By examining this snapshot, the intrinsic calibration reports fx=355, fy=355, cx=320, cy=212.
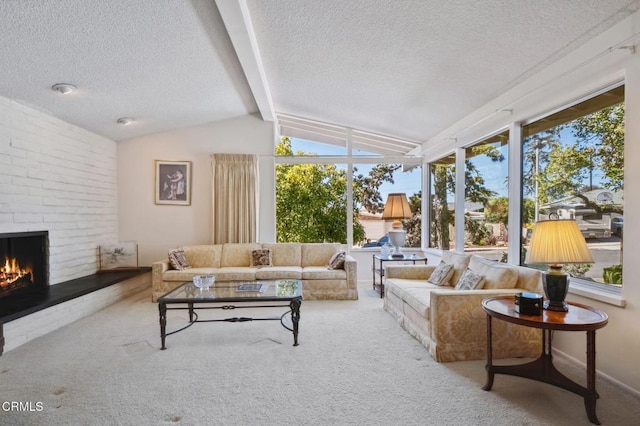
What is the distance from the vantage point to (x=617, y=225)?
2604 millimetres

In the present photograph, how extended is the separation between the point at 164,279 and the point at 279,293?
2164 mm

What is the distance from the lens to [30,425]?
6.56 feet

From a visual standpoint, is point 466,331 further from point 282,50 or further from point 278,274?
point 282,50

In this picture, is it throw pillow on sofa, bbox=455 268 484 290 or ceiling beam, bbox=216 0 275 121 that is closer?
ceiling beam, bbox=216 0 275 121

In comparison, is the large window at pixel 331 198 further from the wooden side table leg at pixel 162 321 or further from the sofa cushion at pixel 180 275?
the wooden side table leg at pixel 162 321

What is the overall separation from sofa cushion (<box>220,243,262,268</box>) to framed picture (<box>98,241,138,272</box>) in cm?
138

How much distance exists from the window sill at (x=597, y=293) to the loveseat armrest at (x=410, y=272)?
62.5 inches

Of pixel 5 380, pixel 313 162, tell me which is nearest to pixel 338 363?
pixel 5 380

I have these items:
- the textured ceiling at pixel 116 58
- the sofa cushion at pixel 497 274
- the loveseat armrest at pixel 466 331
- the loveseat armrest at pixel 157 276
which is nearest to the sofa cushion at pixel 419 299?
the loveseat armrest at pixel 466 331

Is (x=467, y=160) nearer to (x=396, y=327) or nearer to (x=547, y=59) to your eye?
(x=547, y=59)

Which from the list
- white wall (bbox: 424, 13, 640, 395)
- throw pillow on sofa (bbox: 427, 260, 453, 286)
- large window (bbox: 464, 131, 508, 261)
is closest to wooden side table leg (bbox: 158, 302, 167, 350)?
throw pillow on sofa (bbox: 427, 260, 453, 286)

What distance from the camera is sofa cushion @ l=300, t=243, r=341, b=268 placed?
5426mm

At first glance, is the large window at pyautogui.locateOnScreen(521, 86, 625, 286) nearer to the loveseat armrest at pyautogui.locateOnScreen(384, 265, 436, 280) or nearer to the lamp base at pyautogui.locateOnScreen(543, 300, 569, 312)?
the lamp base at pyautogui.locateOnScreen(543, 300, 569, 312)

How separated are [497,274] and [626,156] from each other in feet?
4.23
